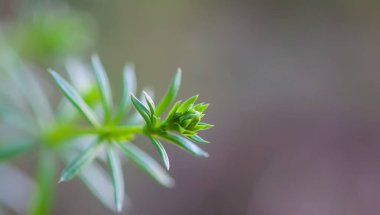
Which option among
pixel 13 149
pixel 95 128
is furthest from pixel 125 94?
pixel 13 149

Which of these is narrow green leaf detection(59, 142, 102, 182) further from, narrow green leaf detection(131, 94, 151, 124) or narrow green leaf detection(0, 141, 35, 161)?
narrow green leaf detection(0, 141, 35, 161)

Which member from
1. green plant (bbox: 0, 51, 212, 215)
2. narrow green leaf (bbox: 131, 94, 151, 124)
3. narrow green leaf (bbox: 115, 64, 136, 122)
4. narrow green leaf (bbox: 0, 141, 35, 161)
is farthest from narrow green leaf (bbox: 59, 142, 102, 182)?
narrow green leaf (bbox: 0, 141, 35, 161)

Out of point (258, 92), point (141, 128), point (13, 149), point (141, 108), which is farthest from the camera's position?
point (258, 92)

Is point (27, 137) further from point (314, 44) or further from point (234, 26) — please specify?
point (314, 44)

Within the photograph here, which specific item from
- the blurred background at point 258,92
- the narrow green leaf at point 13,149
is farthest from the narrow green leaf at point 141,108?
the blurred background at point 258,92

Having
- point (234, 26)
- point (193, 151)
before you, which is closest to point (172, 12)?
point (234, 26)

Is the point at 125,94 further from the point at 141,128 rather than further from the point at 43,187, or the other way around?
the point at 43,187

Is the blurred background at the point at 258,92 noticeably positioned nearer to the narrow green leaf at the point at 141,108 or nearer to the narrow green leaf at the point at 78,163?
the narrow green leaf at the point at 78,163
